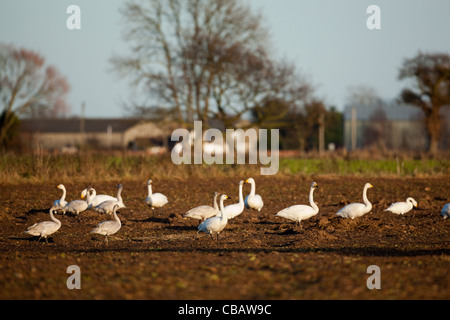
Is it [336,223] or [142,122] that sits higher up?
[142,122]

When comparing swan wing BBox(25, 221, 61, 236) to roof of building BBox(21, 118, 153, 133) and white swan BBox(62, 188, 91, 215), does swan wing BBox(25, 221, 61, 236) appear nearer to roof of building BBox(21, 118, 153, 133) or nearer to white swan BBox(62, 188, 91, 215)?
white swan BBox(62, 188, 91, 215)

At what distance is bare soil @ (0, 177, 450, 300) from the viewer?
22.3ft

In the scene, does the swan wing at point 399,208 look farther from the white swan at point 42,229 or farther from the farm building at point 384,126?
the farm building at point 384,126

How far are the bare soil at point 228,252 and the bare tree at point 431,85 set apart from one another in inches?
1126

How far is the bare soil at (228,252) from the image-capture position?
22.3ft

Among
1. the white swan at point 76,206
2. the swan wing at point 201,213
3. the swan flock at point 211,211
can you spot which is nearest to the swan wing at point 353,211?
the swan flock at point 211,211

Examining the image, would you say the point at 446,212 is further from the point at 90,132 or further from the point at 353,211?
the point at 90,132

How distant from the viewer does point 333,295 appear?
21.7 feet

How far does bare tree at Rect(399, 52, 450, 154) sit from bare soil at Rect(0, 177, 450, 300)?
2859 cm

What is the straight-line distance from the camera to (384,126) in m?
61.6
